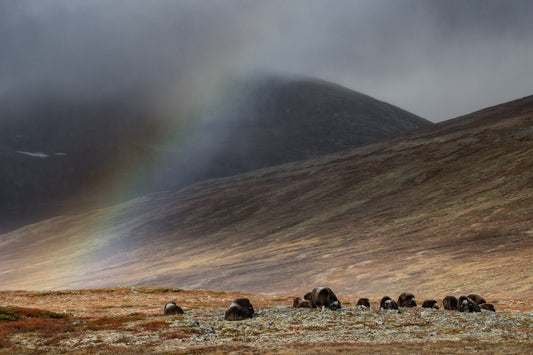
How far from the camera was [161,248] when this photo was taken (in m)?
126

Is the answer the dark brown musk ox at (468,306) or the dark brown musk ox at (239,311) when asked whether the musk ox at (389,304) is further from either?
the dark brown musk ox at (239,311)

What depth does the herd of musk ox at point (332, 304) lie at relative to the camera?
1189 inches

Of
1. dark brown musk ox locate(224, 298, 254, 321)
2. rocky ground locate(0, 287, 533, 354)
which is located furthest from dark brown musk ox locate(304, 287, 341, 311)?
dark brown musk ox locate(224, 298, 254, 321)

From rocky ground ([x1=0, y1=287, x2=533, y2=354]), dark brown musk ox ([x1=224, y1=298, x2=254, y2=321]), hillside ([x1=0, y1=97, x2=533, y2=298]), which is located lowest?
rocky ground ([x1=0, y1=287, x2=533, y2=354])

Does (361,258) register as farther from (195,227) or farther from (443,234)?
(195,227)

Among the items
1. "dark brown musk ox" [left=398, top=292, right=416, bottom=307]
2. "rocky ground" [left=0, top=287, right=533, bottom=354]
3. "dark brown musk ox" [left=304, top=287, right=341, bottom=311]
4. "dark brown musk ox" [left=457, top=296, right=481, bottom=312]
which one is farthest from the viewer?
"dark brown musk ox" [left=398, top=292, right=416, bottom=307]

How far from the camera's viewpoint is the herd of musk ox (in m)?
30.2

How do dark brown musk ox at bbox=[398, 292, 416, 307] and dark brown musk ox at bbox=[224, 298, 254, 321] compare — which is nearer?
dark brown musk ox at bbox=[224, 298, 254, 321]

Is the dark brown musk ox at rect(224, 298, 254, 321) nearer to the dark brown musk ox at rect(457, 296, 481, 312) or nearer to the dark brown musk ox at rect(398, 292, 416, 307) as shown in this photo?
the dark brown musk ox at rect(398, 292, 416, 307)

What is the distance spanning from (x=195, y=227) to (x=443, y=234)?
81953 mm

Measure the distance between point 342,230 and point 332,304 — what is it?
6734 cm

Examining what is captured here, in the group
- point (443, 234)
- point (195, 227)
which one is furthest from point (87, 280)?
point (443, 234)

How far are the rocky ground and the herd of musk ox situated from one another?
859 mm

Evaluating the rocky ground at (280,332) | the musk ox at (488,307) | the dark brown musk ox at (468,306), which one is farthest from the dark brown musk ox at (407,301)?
the musk ox at (488,307)
